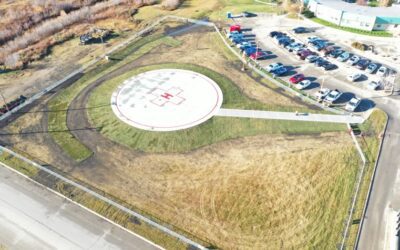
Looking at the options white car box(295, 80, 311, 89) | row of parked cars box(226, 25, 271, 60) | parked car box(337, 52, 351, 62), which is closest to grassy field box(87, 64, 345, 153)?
white car box(295, 80, 311, 89)

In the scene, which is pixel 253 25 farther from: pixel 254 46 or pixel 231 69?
pixel 231 69

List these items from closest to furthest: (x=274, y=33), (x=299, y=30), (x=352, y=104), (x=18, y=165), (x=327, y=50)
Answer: (x=18, y=165)
(x=352, y=104)
(x=327, y=50)
(x=274, y=33)
(x=299, y=30)

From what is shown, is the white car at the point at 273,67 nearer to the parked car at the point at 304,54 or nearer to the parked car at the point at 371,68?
the parked car at the point at 304,54

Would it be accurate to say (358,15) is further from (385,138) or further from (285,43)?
(385,138)

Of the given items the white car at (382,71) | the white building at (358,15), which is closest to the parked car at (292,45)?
the white building at (358,15)

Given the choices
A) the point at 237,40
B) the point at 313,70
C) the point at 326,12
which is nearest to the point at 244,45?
the point at 237,40
